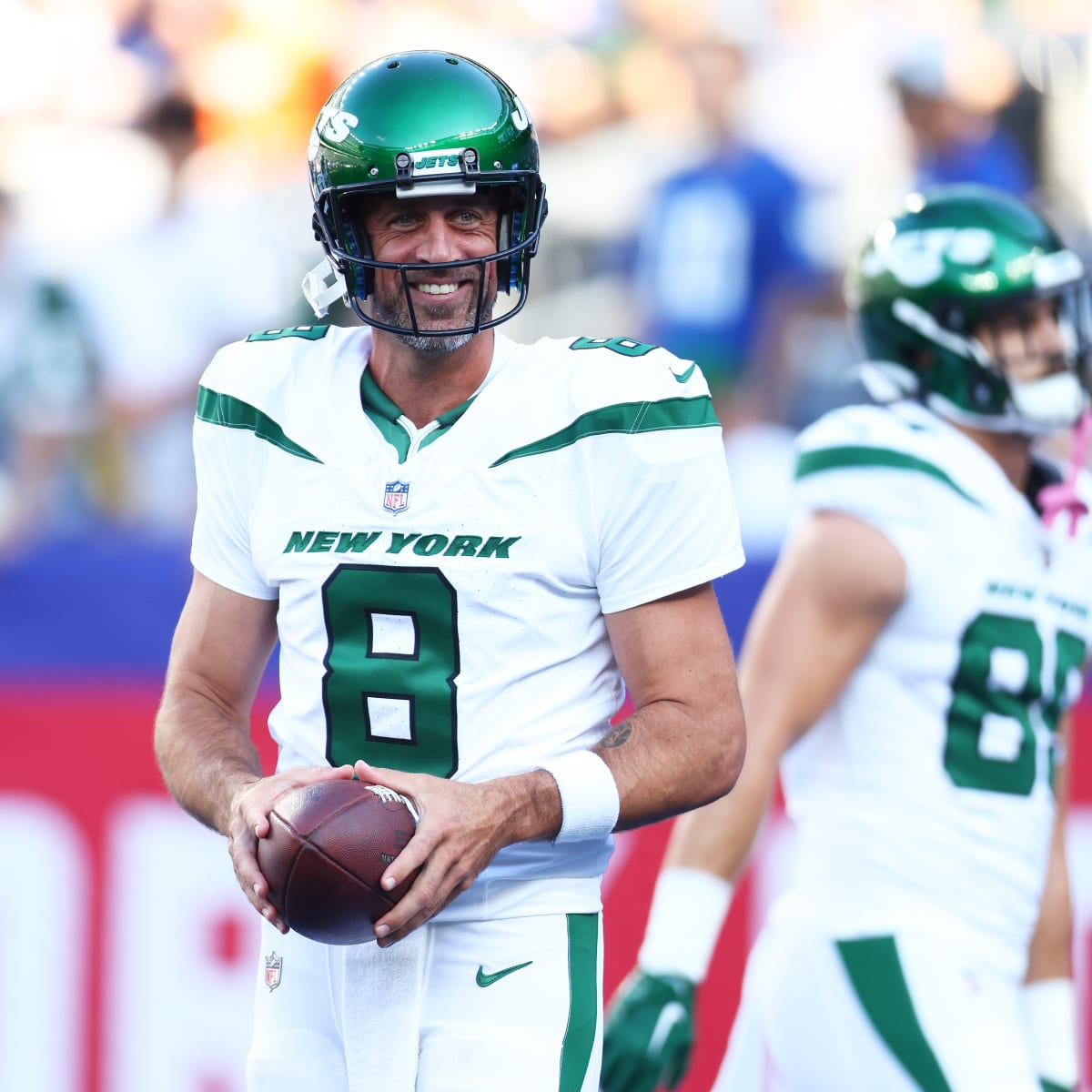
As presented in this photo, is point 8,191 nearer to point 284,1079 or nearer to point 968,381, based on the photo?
point 968,381

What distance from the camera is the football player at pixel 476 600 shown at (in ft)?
8.38

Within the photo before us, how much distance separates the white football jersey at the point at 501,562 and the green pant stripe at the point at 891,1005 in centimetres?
86

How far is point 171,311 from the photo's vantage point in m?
6.47

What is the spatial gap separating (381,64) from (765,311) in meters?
3.87

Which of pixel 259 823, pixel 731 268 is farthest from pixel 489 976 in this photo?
pixel 731 268

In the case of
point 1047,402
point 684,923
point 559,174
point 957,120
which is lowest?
point 684,923

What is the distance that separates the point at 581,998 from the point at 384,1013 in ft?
0.88

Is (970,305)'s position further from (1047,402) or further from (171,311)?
(171,311)

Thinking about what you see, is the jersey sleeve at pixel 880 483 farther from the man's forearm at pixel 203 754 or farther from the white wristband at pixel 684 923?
the man's forearm at pixel 203 754

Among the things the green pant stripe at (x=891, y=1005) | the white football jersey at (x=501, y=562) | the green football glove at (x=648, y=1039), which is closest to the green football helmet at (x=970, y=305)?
the green pant stripe at (x=891, y=1005)

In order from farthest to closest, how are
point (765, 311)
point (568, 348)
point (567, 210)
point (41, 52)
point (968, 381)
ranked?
point (41, 52)
point (567, 210)
point (765, 311)
point (968, 381)
point (568, 348)

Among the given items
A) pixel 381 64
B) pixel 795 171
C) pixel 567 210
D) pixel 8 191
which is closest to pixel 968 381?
pixel 381 64

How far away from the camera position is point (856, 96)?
739 cm

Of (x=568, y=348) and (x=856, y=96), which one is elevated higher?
(x=856, y=96)
